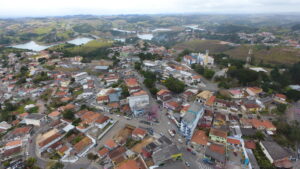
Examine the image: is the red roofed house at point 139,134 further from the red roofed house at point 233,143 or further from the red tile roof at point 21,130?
the red tile roof at point 21,130

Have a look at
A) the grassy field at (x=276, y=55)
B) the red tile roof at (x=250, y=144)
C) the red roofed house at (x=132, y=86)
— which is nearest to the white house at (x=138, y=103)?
the red roofed house at (x=132, y=86)

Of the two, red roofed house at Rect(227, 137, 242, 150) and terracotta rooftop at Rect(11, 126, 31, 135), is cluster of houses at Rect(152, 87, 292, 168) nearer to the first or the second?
red roofed house at Rect(227, 137, 242, 150)

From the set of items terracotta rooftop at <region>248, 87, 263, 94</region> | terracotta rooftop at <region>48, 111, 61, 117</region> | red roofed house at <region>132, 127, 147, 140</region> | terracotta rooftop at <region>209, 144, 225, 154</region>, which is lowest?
terracotta rooftop at <region>48, 111, 61, 117</region>

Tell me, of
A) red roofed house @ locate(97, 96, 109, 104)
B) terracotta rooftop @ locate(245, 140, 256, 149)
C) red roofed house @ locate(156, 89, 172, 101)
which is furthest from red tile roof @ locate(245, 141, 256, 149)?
red roofed house @ locate(97, 96, 109, 104)

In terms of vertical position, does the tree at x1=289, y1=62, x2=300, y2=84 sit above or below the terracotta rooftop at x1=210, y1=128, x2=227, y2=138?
above

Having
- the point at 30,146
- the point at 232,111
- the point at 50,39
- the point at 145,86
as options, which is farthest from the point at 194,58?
the point at 50,39

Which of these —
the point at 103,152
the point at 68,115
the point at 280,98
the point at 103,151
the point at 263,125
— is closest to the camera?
the point at 103,152

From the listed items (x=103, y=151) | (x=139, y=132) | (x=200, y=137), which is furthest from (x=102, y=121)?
(x=200, y=137)

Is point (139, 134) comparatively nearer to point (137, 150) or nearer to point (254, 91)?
point (137, 150)

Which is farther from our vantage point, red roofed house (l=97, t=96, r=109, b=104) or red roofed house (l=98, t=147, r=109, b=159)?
red roofed house (l=97, t=96, r=109, b=104)

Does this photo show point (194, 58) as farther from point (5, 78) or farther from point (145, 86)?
point (5, 78)

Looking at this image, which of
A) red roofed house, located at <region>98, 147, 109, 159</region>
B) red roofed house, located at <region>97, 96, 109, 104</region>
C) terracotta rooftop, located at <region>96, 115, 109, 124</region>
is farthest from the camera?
red roofed house, located at <region>97, 96, 109, 104</region>
